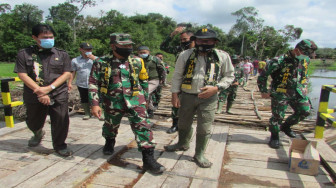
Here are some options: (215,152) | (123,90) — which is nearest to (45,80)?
(123,90)

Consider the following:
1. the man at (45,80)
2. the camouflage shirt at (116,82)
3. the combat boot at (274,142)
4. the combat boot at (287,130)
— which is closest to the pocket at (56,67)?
the man at (45,80)

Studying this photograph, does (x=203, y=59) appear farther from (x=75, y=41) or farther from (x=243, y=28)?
(x=243, y=28)

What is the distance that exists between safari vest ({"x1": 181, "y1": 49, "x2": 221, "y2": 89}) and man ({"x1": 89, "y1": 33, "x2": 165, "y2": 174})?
0.61 meters

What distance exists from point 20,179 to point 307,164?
3.61 meters

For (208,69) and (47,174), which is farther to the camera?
(208,69)

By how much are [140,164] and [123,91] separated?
1091 mm

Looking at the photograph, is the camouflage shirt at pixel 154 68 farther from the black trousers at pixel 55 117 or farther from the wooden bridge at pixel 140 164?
the black trousers at pixel 55 117

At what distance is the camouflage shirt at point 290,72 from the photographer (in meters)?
4.06

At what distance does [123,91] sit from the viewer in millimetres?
3143

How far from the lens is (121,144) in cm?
407

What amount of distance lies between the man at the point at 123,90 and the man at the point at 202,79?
55 centimetres

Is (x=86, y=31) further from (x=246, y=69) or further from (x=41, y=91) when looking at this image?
(x=41, y=91)

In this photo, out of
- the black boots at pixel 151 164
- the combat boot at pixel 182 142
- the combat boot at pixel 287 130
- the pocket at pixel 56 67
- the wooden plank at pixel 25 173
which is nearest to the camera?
the wooden plank at pixel 25 173

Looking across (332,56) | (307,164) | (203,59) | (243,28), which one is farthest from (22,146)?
(332,56)
